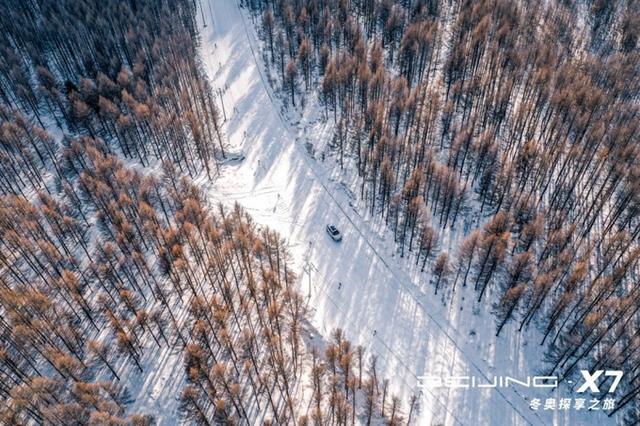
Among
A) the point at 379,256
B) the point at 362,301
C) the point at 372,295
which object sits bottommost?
the point at 362,301

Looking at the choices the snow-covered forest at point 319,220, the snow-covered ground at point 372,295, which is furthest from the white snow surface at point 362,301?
the snow-covered forest at point 319,220

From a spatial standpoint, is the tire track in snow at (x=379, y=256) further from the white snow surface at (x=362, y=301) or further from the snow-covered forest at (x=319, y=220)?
the snow-covered forest at (x=319, y=220)

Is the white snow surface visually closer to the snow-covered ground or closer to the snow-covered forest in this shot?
the snow-covered ground

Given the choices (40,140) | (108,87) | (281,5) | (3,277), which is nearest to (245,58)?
(281,5)

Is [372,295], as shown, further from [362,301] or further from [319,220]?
[319,220]

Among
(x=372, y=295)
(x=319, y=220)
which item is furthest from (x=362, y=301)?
(x=319, y=220)

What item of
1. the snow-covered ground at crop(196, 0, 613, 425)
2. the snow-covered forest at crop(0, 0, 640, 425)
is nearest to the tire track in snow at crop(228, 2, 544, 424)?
the snow-covered ground at crop(196, 0, 613, 425)

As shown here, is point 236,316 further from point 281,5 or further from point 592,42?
point 592,42
